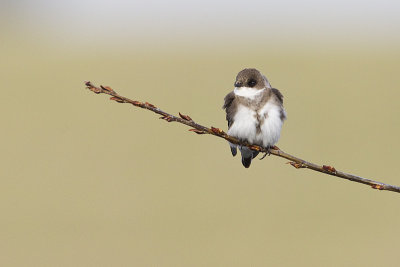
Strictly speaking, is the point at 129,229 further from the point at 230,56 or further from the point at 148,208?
the point at 230,56

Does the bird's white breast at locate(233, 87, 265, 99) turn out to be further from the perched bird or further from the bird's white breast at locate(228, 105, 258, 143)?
the bird's white breast at locate(228, 105, 258, 143)

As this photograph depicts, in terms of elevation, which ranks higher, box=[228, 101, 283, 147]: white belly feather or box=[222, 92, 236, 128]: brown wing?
box=[222, 92, 236, 128]: brown wing

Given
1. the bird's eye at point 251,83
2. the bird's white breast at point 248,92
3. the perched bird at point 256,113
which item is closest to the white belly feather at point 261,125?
the perched bird at point 256,113

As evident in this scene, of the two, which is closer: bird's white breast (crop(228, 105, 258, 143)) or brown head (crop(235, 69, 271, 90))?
brown head (crop(235, 69, 271, 90))

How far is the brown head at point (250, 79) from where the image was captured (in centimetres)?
517

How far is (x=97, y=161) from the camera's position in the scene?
22.0m

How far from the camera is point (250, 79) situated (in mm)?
5246

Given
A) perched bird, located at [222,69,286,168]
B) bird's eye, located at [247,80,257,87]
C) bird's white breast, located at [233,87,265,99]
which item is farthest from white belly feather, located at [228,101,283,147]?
bird's eye, located at [247,80,257,87]

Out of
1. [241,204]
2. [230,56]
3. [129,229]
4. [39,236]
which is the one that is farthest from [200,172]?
[230,56]

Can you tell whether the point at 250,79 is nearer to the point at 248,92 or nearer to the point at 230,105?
the point at 248,92

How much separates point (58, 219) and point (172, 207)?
10.2ft

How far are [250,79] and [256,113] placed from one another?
30cm

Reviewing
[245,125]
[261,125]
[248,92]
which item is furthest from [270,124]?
[248,92]

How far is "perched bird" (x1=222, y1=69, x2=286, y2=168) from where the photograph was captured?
208 inches
